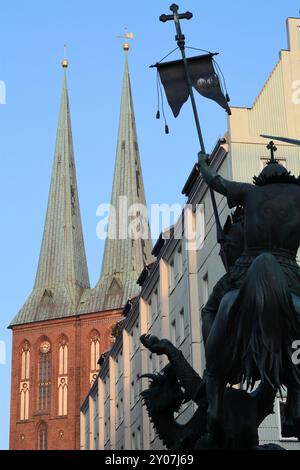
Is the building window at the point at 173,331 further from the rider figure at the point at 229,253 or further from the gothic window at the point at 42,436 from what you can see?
the gothic window at the point at 42,436

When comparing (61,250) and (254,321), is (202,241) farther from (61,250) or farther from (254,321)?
(61,250)

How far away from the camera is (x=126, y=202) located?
4651 inches

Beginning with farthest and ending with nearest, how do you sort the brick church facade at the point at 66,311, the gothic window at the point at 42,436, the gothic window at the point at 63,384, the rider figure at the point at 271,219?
1. the gothic window at the point at 63,384
2. the brick church facade at the point at 66,311
3. the gothic window at the point at 42,436
4. the rider figure at the point at 271,219

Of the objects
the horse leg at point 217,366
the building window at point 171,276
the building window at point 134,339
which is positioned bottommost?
the horse leg at point 217,366

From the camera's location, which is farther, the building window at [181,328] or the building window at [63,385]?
the building window at [63,385]

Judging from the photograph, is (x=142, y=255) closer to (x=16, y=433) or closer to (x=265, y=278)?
(x=16, y=433)

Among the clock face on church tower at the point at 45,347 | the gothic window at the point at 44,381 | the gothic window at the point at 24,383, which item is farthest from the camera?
the clock face on church tower at the point at 45,347

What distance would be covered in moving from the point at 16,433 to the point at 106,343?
1420 cm

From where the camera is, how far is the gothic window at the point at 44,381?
366ft

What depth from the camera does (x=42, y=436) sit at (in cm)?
11044

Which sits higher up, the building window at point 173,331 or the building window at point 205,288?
the building window at point 205,288

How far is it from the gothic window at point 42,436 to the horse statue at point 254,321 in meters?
104

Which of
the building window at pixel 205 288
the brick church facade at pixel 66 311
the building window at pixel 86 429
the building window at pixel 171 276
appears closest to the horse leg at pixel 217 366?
the building window at pixel 205 288
